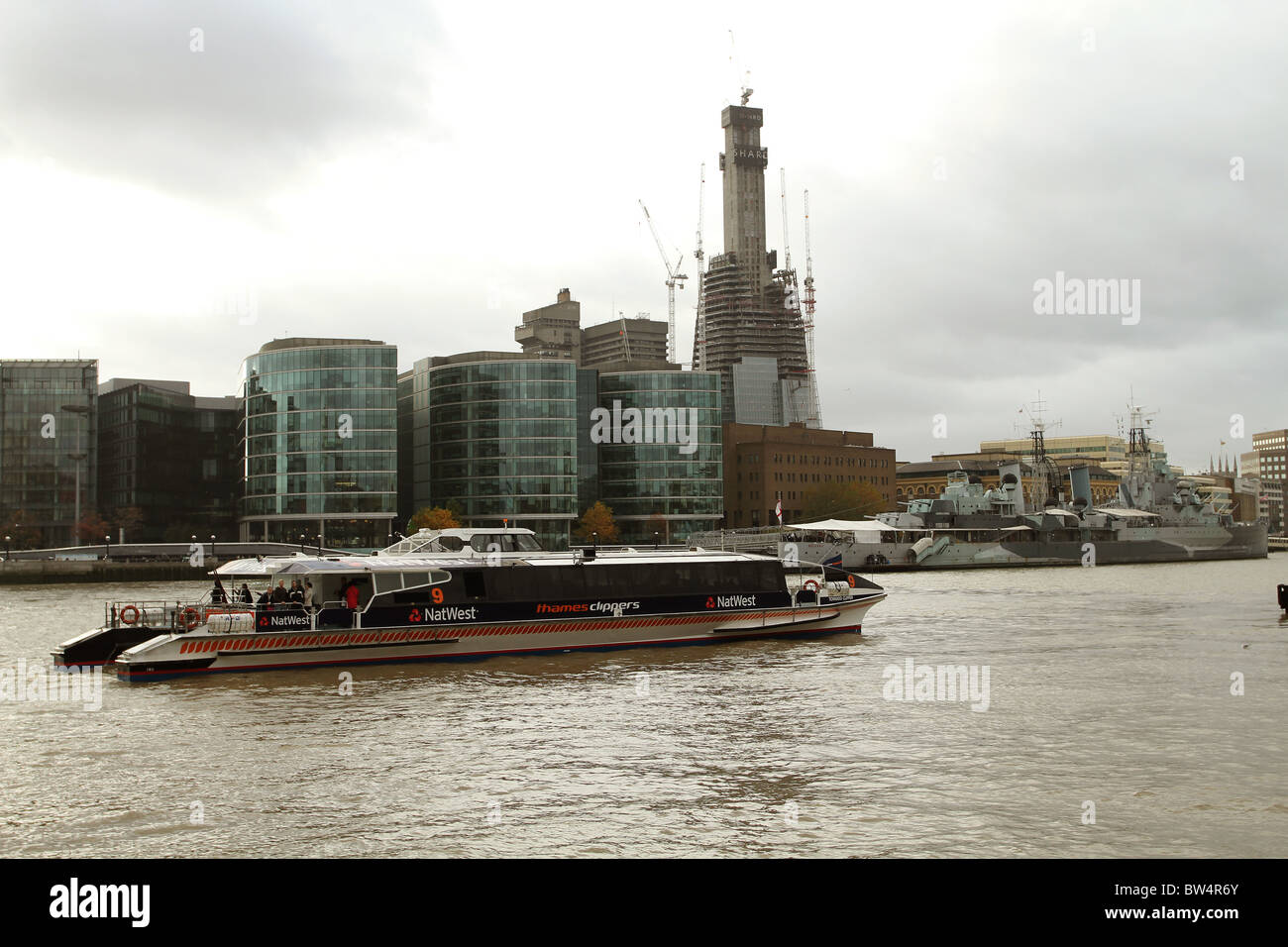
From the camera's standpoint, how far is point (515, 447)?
152250 mm

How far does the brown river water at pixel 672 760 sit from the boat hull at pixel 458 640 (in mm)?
569

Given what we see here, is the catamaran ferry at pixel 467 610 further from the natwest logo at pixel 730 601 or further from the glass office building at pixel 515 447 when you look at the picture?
the glass office building at pixel 515 447

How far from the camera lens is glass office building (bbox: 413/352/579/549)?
152 meters

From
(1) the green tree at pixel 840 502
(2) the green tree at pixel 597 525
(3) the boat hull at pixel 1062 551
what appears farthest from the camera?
(1) the green tree at pixel 840 502

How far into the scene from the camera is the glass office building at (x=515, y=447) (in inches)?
5969

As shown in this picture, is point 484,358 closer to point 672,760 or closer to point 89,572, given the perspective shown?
point 89,572

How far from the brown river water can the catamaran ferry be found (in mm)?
883

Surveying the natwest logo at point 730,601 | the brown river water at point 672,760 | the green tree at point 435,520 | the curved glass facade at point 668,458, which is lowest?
the brown river water at point 672,760

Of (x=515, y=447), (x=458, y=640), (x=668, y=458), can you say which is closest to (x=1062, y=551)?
(x=668, y=458)

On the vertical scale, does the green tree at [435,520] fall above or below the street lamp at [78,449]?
below

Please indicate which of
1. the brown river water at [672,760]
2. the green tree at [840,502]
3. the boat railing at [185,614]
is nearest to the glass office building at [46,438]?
the green tree at [840,502]

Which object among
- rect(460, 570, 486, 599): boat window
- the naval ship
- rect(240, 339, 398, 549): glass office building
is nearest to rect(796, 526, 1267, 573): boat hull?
the naval ship

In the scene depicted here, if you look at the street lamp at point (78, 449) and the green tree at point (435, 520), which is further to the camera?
the street lamp at point (78, 449)

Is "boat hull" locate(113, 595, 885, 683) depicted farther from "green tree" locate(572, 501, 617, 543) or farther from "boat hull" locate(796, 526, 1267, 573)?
"green tree" locate(572, 501, 617, 543)
